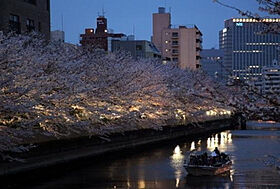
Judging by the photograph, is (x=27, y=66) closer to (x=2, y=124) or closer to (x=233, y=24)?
(x=2, y=124)

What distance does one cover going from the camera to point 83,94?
33250 millimetres

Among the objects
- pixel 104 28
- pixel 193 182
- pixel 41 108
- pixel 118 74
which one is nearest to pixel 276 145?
pixel 118 74

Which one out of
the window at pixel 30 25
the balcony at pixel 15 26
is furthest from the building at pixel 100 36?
the balcony at pixel 15 26

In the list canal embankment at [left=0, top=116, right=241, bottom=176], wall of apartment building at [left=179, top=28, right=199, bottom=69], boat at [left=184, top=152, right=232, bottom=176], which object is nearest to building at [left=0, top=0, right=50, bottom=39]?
canal embankment at [left=0, top=116, right=241, bottom=176]

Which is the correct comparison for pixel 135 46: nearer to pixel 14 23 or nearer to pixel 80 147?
pixel 14 23

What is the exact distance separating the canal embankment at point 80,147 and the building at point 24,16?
9316 millimetres

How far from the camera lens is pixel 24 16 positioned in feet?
129

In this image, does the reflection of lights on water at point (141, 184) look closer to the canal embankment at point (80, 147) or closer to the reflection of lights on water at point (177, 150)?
the canal embankment at point (80, 147)

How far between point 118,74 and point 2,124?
784 inches

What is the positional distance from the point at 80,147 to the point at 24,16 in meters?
11.6

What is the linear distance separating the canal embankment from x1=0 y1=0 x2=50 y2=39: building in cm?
932

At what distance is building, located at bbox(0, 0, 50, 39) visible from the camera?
36469 mm

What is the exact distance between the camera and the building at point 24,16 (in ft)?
120

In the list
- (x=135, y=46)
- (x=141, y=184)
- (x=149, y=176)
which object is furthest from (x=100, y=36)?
(x=141, y=184)
